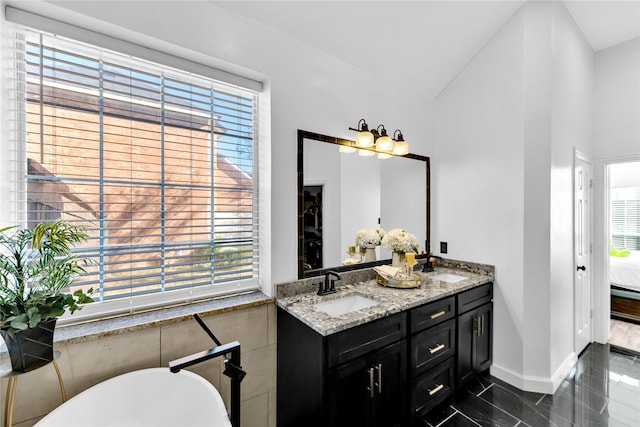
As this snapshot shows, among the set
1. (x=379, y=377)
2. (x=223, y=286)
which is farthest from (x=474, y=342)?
(x=223, y=286)

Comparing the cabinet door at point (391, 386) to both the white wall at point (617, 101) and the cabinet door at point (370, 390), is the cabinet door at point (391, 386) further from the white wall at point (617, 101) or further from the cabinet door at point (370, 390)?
the white wall at point (617, 101)

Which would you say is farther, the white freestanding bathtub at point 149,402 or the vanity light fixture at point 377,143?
the vanity light fixture at point 377,143

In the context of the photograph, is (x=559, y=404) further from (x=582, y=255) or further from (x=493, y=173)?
(x=493, y=173)

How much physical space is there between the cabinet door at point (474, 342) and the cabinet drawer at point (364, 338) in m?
0.75

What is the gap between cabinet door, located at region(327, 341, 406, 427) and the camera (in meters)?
1.41

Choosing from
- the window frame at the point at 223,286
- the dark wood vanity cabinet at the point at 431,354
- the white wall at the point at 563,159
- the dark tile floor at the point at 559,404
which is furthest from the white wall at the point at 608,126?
the window frame at the point at 223,286

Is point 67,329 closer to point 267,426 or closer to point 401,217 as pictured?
point 267,426

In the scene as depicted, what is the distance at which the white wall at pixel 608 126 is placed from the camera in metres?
2.78

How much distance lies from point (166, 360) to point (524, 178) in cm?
280

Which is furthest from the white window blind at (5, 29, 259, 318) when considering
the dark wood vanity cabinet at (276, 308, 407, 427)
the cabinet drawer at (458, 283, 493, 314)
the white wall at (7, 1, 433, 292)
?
the cabinet drawer at (458, 283, 493, 314)

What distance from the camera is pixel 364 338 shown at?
1506 millimetres

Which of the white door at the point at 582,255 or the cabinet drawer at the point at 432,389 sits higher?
the white door at the point at 582,255

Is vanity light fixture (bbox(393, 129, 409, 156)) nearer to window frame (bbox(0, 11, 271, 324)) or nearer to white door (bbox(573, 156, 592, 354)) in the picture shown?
window frame (bbox(0, 11, 271, 324))

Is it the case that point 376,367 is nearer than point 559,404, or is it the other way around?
point 376,367
